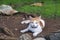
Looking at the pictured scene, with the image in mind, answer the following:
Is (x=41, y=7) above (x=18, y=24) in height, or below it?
below

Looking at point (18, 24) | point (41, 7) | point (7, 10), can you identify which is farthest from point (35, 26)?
point (41, 7)

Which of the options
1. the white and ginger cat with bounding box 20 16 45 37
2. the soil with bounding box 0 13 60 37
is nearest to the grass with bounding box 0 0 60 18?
the soil with bounding box 0 13 60 37

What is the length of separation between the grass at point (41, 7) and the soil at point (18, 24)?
51cm

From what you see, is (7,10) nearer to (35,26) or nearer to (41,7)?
(41,7)

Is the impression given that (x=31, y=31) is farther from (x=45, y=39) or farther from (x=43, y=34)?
(x=45, y=39)

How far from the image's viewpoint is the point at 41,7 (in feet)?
30.8

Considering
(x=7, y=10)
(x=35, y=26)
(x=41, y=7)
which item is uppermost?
(x=35, y=26)

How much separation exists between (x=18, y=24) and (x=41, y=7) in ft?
6.10

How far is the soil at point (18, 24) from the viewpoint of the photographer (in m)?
7.26

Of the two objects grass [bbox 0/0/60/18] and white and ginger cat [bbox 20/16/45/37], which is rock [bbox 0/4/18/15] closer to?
grass [bbox 0/0/60/18]

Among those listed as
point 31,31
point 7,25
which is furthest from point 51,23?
point 7,25

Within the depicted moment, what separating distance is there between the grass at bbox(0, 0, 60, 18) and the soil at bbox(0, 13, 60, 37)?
0.51 m

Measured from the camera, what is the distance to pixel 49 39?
603 cm

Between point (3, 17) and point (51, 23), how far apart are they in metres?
1.57
